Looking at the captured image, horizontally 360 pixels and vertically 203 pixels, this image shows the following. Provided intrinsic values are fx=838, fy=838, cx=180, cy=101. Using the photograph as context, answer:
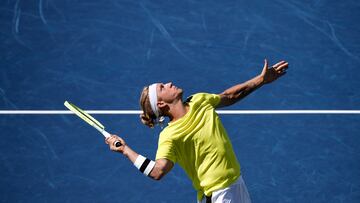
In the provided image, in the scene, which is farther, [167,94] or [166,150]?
[167,94]

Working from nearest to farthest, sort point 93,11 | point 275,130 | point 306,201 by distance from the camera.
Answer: point 306,201
point 275,130
point 93,11

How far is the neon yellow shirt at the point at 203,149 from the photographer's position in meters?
7.64

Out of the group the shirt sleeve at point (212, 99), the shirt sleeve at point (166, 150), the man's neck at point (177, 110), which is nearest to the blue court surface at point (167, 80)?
the shirt sleeve at point (212, 99)

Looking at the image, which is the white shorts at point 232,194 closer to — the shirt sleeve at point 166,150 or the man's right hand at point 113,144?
the shirt sleeve at point 166,150

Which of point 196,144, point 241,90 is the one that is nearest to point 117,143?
point 196,144

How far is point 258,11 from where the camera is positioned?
38.3 ft

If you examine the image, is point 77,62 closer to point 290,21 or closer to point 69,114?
point 69,114

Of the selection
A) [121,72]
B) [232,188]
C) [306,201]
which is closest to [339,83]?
[306,201]

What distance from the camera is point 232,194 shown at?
306 inches

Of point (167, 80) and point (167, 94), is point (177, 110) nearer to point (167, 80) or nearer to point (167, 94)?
point (167, 94)

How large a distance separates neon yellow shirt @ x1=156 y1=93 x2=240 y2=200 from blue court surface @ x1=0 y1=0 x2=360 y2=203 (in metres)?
1.92

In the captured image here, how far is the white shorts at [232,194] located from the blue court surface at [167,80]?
5.83ft

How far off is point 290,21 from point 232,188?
172 inches

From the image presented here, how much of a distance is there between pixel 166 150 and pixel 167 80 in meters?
3.36
